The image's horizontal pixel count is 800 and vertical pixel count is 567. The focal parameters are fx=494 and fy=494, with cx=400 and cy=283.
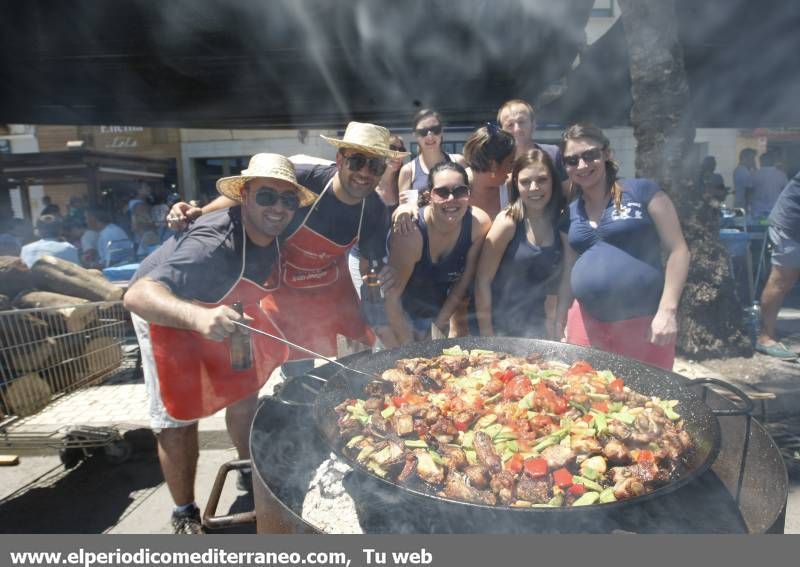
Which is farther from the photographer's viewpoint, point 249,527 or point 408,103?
point 408,103

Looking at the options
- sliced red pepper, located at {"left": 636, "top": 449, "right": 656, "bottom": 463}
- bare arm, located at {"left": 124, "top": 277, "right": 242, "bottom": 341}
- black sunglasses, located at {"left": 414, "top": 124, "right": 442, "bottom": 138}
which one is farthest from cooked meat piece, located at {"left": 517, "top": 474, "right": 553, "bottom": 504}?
black sunglasses, located at {"left": 414, "top": 124, "right": 442, "bottom": 138}

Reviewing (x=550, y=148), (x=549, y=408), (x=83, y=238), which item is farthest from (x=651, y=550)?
(x=83, y=238)

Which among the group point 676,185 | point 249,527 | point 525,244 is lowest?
point 249,527

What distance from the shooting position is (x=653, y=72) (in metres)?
5.23

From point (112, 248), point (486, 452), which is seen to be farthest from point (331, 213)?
point (112, 248)

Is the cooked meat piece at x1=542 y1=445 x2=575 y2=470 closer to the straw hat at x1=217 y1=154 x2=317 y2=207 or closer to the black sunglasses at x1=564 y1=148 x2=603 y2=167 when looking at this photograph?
the black sunglasses at x1=564 y1=148 x2=603 y2=167

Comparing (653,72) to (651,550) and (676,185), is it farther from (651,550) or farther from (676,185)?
(651,550)

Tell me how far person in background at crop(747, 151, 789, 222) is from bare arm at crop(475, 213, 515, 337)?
28.1ft

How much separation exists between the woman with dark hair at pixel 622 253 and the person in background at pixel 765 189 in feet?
27.1

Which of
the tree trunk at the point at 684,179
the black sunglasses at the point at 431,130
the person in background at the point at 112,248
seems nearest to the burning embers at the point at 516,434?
the black sunglasses at the point at 431,130

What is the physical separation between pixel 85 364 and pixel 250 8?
13.3 ft

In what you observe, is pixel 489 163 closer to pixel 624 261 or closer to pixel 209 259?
pixel 624 261

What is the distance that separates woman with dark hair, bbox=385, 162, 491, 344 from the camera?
3188 mm

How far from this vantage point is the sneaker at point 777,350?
17.7 ft
